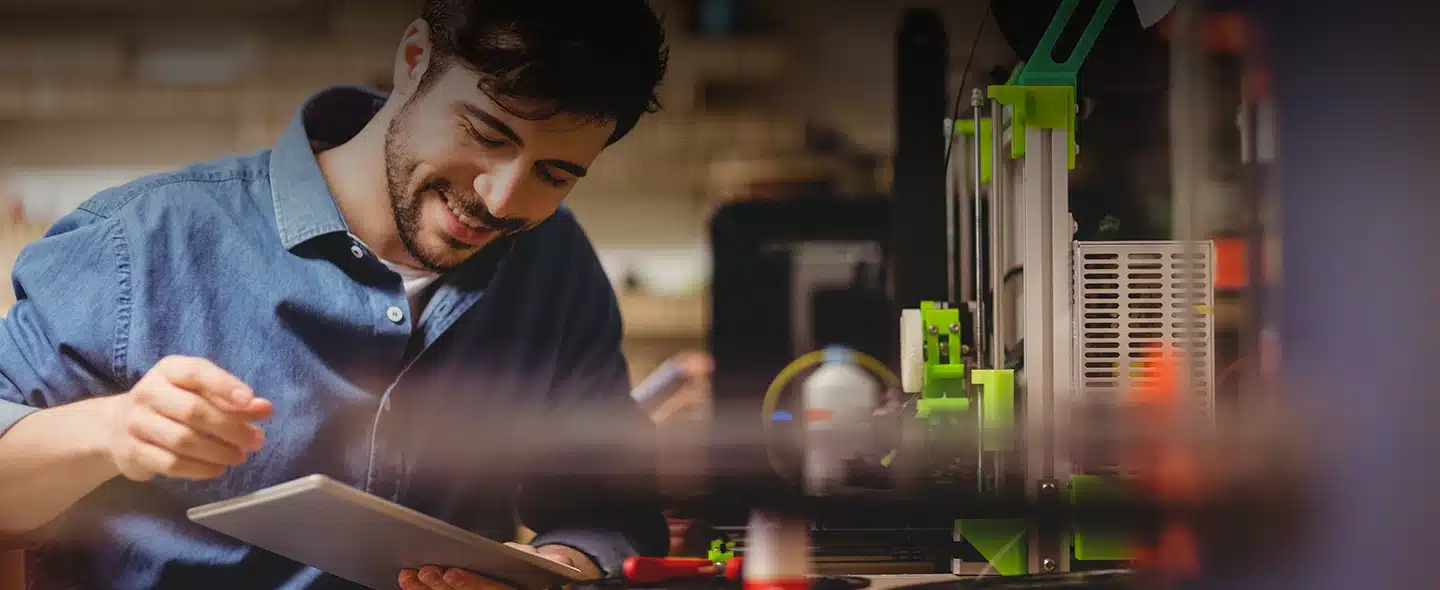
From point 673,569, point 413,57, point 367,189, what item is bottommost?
point 673,569

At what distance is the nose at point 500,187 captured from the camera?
2.14m

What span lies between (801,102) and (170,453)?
48.8 inches

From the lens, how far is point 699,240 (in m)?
2.24

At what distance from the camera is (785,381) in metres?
2.24

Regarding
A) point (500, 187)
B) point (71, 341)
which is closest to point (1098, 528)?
point (500, 187)

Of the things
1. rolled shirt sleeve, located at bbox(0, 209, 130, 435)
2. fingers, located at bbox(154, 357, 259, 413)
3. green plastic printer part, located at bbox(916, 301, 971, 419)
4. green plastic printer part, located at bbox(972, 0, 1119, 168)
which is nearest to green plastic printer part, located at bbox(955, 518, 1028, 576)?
green plastic printer part, located at bbox(916, 301, 971, 419)

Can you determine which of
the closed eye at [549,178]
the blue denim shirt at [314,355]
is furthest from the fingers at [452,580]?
the closed eye at [549,178]

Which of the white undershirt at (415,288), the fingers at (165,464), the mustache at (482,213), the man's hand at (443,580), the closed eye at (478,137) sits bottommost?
the man's hand at (443,580)

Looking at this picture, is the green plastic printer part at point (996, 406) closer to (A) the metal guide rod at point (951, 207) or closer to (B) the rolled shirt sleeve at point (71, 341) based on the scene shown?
(A) the metal guide rod at point (951, 207)

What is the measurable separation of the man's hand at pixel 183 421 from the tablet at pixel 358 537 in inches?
3.5

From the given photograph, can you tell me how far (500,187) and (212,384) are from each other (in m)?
0.57

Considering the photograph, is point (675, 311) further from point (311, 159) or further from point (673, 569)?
point (311, 159)

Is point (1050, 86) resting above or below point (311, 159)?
above

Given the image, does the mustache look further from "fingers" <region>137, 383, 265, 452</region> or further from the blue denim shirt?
"fingers" <region>137, 383, 265, 452</region>
